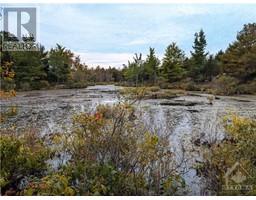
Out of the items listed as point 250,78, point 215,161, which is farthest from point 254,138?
point 250,78

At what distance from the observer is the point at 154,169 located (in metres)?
2.71

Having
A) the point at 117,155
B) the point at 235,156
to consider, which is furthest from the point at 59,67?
the point at 235,156

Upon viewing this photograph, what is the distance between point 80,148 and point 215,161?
109 cm

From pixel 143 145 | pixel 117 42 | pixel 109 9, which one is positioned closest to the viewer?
pixel 143 145

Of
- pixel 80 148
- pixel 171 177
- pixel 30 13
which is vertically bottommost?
pixel 171 177

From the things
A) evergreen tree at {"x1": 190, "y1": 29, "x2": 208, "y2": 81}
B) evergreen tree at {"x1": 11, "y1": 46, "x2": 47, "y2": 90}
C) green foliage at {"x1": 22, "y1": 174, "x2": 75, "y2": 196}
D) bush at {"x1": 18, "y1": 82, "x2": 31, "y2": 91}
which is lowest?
green foliage at {"x1": 22, "y1": 174, "x2": 75, "y2": 196}

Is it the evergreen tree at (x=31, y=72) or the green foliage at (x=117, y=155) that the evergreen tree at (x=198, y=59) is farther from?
the green foliage at (x=117, y=155)

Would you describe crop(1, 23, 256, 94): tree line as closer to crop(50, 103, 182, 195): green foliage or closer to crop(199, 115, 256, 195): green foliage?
crop(50, 103, 182, 195): green foliage

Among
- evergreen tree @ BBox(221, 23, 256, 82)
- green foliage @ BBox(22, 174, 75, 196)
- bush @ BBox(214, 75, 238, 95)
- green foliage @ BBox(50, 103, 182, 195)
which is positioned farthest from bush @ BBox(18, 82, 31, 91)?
evergreen tree @ BBox(221, 23, 256, 82)

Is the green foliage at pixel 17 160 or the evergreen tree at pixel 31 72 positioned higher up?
the evergreen tree at pixel 31 72

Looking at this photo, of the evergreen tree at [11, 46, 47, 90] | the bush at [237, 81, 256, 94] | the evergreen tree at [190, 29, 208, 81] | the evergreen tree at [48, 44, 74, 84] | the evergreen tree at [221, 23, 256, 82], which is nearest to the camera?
the evergreen tree at [11, 46, 47, 90]

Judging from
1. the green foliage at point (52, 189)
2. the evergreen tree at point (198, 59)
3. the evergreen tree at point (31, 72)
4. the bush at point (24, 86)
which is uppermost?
the evergreen tree at point (198, 59)

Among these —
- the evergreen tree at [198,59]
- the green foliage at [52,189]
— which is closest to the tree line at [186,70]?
the evergreen tree at [198,59]

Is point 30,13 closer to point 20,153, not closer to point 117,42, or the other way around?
point 20,153
